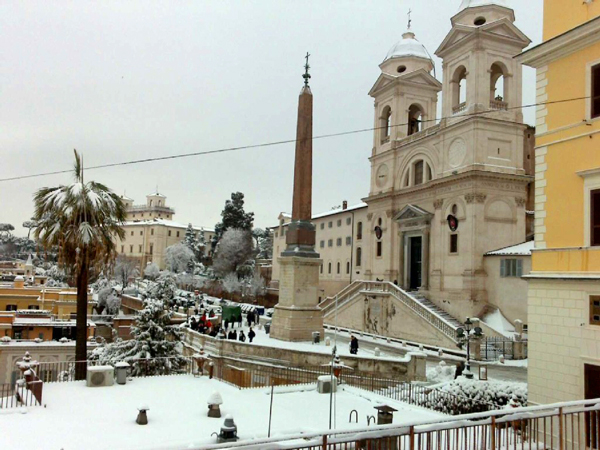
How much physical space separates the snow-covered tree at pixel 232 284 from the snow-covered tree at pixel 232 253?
2797mm

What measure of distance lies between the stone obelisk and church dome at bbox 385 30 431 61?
1624cm

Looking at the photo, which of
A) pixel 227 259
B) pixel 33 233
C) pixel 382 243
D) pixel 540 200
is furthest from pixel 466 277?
pixel 227 259

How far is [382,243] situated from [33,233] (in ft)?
96.8

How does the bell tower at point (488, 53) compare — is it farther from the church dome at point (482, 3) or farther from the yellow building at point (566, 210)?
the yellow building at point (566, 210)

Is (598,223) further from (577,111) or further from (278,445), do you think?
(278,445)

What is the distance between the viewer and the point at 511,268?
3203 centimetres

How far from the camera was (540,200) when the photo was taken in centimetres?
1373

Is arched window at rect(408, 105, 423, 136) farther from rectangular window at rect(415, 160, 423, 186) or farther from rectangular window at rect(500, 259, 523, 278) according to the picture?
rectangular window at rect(500, 259, 523, 278)

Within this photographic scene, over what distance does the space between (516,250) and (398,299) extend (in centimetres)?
785

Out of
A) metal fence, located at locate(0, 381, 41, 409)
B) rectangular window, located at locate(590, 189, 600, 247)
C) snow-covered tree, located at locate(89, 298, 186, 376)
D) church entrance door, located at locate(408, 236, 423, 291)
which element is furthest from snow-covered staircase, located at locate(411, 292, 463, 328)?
metal fence, located at locate(0, 381, 41, 409)

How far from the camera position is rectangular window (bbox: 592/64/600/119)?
12492 mm

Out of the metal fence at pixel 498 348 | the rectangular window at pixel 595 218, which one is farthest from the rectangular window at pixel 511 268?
the rectangular window at pixel 595 218

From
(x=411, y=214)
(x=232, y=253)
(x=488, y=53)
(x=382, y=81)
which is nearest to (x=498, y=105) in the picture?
(x=488, y=53)

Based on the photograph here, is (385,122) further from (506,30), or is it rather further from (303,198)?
(303,198)
